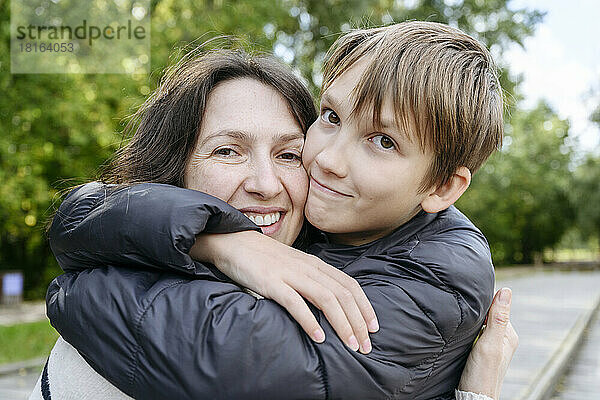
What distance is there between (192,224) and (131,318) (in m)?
0.23

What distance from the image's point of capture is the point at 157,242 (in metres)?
1.51

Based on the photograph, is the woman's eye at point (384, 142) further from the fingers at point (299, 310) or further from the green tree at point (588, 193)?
the green tree at point (588, 193)

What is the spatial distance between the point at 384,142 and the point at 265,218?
0.45 metres

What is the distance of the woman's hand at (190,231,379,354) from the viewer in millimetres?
1462

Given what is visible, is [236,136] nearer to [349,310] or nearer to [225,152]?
[225,152]

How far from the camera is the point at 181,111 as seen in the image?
2.01 metres

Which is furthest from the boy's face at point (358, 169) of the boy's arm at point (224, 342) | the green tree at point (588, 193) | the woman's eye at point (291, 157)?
the green tree at point (588, 193)

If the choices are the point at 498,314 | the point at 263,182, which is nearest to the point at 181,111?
the point at 263,182

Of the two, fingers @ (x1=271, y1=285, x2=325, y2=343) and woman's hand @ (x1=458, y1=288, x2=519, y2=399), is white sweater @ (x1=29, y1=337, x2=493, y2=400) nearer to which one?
fingers @ (x1=271, y1=285, x2=325, y2=343)

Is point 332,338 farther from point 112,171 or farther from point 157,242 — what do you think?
point 112,171

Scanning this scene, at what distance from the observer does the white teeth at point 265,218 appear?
1.99 metres

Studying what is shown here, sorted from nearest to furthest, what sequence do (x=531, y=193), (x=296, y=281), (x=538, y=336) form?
(x=296, y=281)
(x=538, y=336)
(x=531, y=193)

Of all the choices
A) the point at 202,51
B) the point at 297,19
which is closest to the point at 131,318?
the point at 202,51

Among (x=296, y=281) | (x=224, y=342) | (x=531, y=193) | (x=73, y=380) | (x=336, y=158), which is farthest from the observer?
(x=531, y=193)
